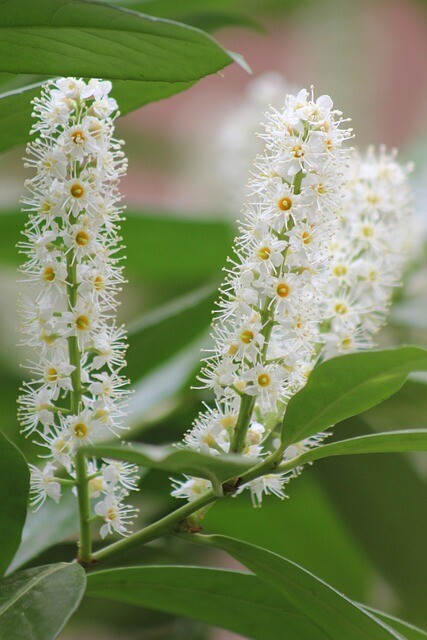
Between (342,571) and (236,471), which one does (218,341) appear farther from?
(342,571)

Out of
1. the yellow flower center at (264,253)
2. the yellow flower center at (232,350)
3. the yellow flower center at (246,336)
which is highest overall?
the yellow flower center at (264,253)

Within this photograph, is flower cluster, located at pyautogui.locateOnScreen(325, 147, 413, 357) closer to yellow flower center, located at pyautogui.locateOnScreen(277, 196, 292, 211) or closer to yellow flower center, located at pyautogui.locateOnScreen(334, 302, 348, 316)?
yellow flower center, located at pyautogui.locateOnScreen(334, 302, 348, 316)

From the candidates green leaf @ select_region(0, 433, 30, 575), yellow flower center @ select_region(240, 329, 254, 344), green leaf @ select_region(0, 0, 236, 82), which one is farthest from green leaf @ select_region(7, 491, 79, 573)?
green leaf @ select_region(0, 0, 236, 82)

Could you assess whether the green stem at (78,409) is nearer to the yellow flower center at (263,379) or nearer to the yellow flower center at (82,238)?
the yellow flower center at (82,238)

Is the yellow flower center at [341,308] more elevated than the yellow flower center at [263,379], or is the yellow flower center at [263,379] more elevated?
the yellow flower center at [341,308]

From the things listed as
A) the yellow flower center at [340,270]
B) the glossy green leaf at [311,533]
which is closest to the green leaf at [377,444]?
the yellow flower center at [340,270]

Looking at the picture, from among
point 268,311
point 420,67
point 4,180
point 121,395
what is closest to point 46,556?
point 121,395

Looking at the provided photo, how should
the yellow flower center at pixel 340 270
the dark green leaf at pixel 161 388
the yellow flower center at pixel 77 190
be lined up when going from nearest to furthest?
the yellow flower center at pixel 77 190 → the yellow flower center at pixel 340 270 → the dark green leaf at pixel 161 388
